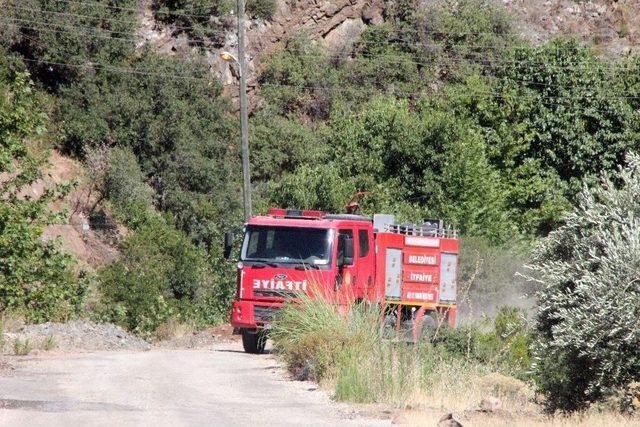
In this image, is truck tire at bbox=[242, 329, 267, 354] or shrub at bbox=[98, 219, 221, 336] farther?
shrub at bbox=[98, 219, 221, 336]

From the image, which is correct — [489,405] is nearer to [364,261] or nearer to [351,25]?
[364,261]

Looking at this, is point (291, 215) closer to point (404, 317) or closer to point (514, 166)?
point (404, 317)

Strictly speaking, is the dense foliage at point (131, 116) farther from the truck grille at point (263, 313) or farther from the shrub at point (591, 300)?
the shrub at point (591, 300)

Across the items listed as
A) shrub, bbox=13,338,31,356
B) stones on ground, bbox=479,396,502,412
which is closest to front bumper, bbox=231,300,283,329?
shrub, bbox=13,338,31,356

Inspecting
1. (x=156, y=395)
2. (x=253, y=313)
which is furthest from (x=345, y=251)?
(x=156, y=395)

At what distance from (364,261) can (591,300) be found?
11.5 metres

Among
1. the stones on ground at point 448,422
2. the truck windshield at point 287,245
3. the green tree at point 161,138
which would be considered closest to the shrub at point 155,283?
the green tree at point 161,138

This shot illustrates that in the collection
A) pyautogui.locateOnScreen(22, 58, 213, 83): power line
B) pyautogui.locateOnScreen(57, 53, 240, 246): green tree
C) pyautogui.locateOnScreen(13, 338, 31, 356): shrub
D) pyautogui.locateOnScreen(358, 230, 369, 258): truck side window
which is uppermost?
pyautogui.locateOnScreen(22, 58, 213, 83): power line

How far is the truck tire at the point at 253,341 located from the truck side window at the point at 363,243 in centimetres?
263

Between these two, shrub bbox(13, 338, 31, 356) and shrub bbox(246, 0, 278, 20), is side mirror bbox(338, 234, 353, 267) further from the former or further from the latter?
shrub bbox(246, 0, 278, 20)

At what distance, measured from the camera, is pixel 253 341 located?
941 inches

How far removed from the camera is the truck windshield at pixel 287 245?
2255cm

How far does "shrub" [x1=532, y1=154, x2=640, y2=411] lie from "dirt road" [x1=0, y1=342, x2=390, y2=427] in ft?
7.93

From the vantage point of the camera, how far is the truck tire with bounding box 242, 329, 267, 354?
23.5 meters
